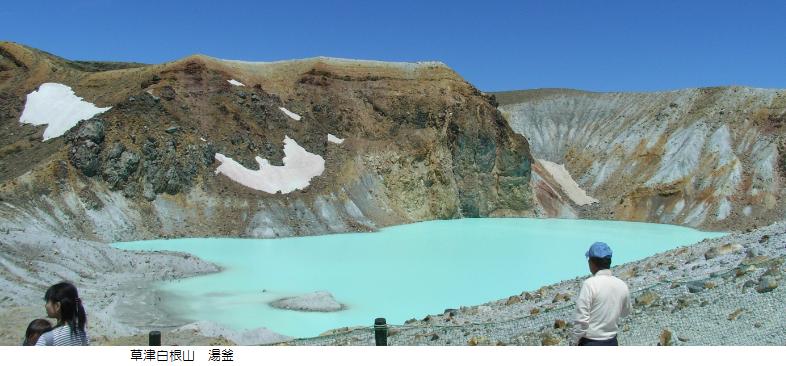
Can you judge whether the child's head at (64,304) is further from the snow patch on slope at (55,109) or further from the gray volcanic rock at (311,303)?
the snow patch on slope at (55,109)

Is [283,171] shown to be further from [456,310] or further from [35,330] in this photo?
[35,330]

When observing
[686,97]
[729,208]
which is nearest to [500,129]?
[729,208]

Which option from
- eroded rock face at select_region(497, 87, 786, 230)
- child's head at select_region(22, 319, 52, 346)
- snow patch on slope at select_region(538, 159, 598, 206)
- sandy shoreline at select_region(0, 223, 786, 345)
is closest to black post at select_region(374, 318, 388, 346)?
sandy shoreline at select_region(0, 223, 786, 345)

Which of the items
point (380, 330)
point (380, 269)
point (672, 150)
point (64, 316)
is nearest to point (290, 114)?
point (380, 269)

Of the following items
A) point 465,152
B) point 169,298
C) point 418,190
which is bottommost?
point 169,298

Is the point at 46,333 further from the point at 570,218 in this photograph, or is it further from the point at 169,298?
the point at 570,218
